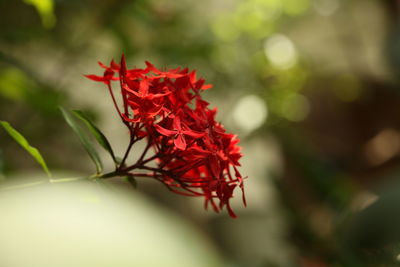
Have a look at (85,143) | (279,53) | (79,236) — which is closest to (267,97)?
(279,53)

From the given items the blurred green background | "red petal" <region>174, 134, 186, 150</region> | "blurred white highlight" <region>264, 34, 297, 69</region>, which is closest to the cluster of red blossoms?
"red petal" <region>174, 134, 186, 150</region>

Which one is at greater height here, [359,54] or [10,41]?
[359,54]

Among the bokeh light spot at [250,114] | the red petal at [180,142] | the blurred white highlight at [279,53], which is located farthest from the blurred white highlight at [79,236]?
the blurred white highlight at [279,53]

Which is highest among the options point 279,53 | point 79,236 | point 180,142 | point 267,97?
point 279,53

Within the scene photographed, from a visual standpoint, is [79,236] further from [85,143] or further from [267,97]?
[267,97]

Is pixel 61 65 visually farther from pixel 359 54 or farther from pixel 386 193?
pixel 359 54

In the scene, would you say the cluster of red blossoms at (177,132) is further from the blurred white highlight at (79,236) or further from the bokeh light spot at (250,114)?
the bokeh light spot at (250,114)

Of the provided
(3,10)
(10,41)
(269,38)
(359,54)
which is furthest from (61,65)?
(359,54)

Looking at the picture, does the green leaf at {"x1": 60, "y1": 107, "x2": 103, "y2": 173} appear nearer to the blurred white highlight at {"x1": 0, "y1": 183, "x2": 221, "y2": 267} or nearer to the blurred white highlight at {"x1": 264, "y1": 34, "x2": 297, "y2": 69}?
the blurred white highlight at {"x1": 0, "y1": 183, "x2": 221, "y2": 267}

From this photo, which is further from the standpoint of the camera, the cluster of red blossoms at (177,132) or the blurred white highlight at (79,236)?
the cluster of red blossoms at (177,132)
